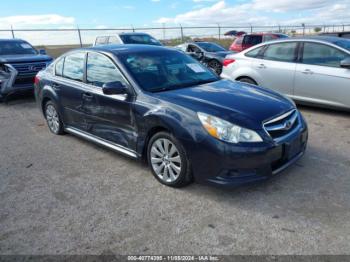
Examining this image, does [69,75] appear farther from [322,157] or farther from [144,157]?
[322,157]

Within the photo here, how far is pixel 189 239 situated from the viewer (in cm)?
292

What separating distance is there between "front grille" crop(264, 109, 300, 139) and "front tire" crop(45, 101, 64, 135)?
3.72 metres

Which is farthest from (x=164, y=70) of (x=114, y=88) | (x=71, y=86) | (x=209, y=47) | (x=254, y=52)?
(x=209, y=47)

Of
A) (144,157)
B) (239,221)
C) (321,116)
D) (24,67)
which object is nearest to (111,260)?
(239,221)

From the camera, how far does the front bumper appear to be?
3.27 metres

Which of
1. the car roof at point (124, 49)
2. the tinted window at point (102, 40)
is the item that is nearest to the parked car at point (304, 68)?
the car roof at point (124, 49)

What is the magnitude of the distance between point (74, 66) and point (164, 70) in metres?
1.62

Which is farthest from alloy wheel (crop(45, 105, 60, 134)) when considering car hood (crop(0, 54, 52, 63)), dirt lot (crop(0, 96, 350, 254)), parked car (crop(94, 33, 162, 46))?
parked car (crop(94, 33, 162, 46))

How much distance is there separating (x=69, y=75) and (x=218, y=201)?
3.18 m

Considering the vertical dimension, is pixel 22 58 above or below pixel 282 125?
above

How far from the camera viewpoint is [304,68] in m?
6.34

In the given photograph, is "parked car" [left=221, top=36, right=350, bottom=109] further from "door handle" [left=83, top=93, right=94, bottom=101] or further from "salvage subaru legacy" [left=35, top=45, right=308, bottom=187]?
"door handle" [left=83, top=93, right=94, bottom=101]

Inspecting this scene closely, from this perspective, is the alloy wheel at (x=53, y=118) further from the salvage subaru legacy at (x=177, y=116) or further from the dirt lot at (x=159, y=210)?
the dirt lot at (x=159, y=210)

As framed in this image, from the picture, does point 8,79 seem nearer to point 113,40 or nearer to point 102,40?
point 113,40
